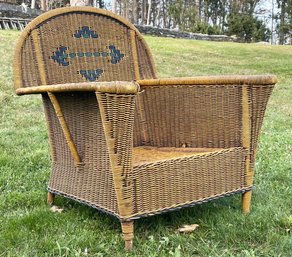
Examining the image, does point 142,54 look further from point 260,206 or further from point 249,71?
point 249,71

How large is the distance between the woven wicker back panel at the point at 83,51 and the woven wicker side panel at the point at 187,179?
33.7 inches

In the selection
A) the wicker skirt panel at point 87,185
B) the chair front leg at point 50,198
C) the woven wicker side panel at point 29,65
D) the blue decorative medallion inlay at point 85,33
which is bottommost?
the chair front leg at point 50,198

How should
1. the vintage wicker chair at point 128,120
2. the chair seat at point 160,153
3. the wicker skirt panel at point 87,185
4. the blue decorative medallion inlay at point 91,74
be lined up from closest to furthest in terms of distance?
the vintage wicker chair at point 128,120 → the wicker skirt panel at point 87,185 → the chair seat at point 160,153 → the blue decorative medallion inlay at point 91,74

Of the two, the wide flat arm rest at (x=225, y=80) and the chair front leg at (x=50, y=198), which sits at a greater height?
the wide flat arm rest at (x=225, y=80)

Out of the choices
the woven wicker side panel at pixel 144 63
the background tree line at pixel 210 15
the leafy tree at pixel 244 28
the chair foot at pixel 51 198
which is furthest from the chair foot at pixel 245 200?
the leafy tree at pixel 244 28

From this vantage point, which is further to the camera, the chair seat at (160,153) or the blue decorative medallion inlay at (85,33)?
the blue decorative medallion inlay at (85,33)

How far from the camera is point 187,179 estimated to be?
2.31 m

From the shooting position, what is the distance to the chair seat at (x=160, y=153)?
235 cm

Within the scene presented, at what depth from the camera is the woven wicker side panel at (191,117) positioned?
2535 millimetres

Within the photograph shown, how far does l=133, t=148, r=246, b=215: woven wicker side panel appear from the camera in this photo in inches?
85.0

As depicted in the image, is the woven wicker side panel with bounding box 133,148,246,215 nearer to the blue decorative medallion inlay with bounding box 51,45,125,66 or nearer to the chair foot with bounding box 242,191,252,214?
the chair foot with bounding box 242,191,252,214

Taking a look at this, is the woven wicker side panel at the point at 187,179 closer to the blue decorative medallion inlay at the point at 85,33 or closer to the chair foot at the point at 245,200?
the chair foot at the point at 245,200

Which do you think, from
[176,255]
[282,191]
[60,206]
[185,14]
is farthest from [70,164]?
[185,14]

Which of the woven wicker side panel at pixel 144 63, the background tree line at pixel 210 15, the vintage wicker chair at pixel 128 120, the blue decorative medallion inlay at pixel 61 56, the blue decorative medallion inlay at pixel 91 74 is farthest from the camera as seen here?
the background tree line at pixel 210 15
